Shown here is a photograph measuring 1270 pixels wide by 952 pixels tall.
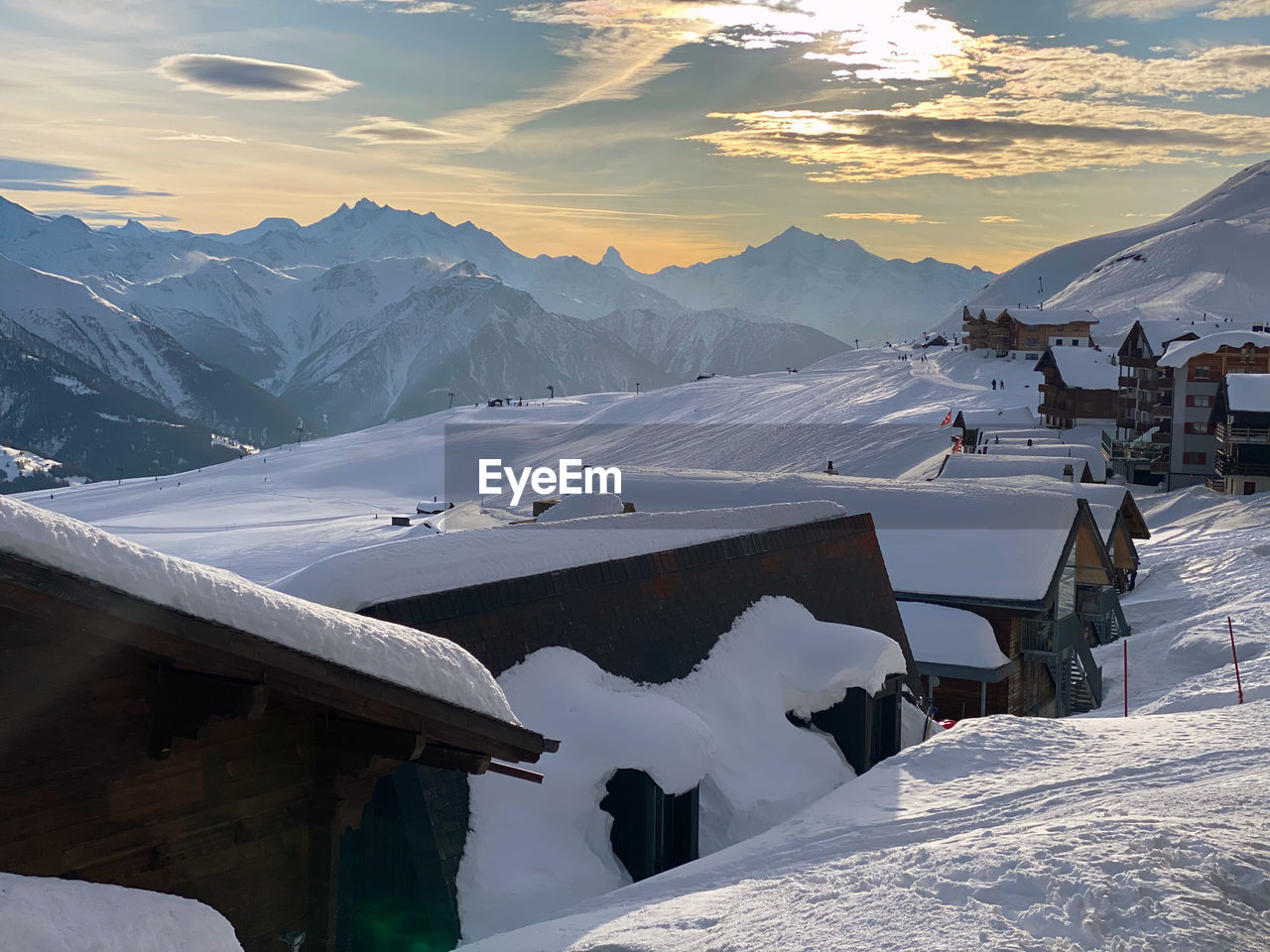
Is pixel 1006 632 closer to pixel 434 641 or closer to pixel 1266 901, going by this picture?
pixel 1266 901

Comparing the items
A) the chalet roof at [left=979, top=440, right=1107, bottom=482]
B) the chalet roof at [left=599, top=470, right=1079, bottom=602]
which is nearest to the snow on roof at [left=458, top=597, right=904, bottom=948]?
the chalet roof at [left=599, top=470, right=1079, bottom=602]

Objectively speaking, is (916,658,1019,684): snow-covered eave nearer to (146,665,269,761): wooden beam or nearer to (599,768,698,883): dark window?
(599,768,698,883): dark window

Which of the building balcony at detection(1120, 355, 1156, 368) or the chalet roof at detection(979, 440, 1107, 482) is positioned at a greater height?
the building balcony at detection(1120, 355, 1156, 368)

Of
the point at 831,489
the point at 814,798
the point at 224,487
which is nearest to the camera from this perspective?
the point at 814,798

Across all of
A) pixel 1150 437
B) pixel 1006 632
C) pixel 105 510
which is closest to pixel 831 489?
pixel 1006 632

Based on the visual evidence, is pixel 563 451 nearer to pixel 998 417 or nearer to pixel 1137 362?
pixel 998 417

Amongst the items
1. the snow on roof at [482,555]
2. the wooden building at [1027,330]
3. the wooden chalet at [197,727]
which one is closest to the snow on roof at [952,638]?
the snow on roof at [482,555]
